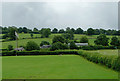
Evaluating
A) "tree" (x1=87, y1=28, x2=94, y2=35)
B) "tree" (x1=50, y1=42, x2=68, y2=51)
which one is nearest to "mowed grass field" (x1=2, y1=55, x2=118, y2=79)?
"tree" (x1=50, y1=42, x2=68, y2=51)

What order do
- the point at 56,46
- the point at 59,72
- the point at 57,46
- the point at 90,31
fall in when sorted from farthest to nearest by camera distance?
the point at 90,31 < the point at 57,46 < the point at 56,46 < the point at 59,72

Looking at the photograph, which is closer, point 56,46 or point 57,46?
point 56,46

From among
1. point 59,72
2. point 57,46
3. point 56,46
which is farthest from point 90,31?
point 59,72

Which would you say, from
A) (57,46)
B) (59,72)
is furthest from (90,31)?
(59,72)

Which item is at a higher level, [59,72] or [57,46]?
[59,72]

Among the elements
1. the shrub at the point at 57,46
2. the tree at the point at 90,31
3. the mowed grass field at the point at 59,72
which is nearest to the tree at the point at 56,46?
the shrub at the point at 57,46

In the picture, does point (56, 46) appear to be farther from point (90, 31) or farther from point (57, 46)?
point (90, 31)

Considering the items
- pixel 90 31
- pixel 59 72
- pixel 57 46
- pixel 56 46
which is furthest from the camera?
pixel 90 31

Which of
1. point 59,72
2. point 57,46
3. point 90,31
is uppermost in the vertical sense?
point 90,31

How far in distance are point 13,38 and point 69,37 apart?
99.1 ft

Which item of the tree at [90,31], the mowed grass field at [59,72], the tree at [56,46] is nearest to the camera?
the mowed grass field at [59,72]

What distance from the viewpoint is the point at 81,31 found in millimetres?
105250

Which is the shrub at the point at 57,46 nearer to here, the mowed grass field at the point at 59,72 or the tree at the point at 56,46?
the tree at the point at 56,46

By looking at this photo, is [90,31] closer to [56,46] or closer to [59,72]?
[56,46]
